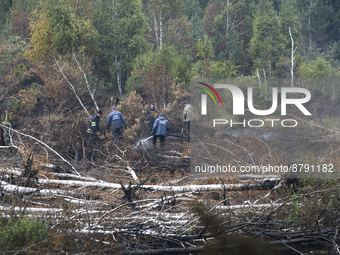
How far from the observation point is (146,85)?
63.7 feet

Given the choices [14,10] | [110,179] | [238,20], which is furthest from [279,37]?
[110,179]

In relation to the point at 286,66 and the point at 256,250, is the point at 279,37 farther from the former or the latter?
the point at 256,250

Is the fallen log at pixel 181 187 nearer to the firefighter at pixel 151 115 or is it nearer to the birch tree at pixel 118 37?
the firefighter at pixel 151 115

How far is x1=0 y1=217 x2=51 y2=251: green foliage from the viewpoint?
4800 millimetres

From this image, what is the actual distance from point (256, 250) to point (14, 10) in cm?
2801

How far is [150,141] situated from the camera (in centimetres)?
1420

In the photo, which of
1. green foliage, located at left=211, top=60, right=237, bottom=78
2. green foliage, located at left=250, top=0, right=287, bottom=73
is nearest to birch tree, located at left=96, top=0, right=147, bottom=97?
green foliage, located at left=211, top=60, right=237, bottom=78

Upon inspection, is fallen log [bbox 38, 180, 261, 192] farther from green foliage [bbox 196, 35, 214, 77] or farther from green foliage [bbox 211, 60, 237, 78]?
green foliage [bbox 211, 60, 237, 78]

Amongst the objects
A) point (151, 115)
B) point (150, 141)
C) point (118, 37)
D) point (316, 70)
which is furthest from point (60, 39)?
point (316, 70)

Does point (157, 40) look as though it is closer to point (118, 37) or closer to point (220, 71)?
point (118, 37)

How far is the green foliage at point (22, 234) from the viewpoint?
4800mm

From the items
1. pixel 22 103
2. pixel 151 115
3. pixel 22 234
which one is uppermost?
pixel 22 103

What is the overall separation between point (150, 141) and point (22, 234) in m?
9.43

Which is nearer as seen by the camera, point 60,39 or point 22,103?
point 22,103
